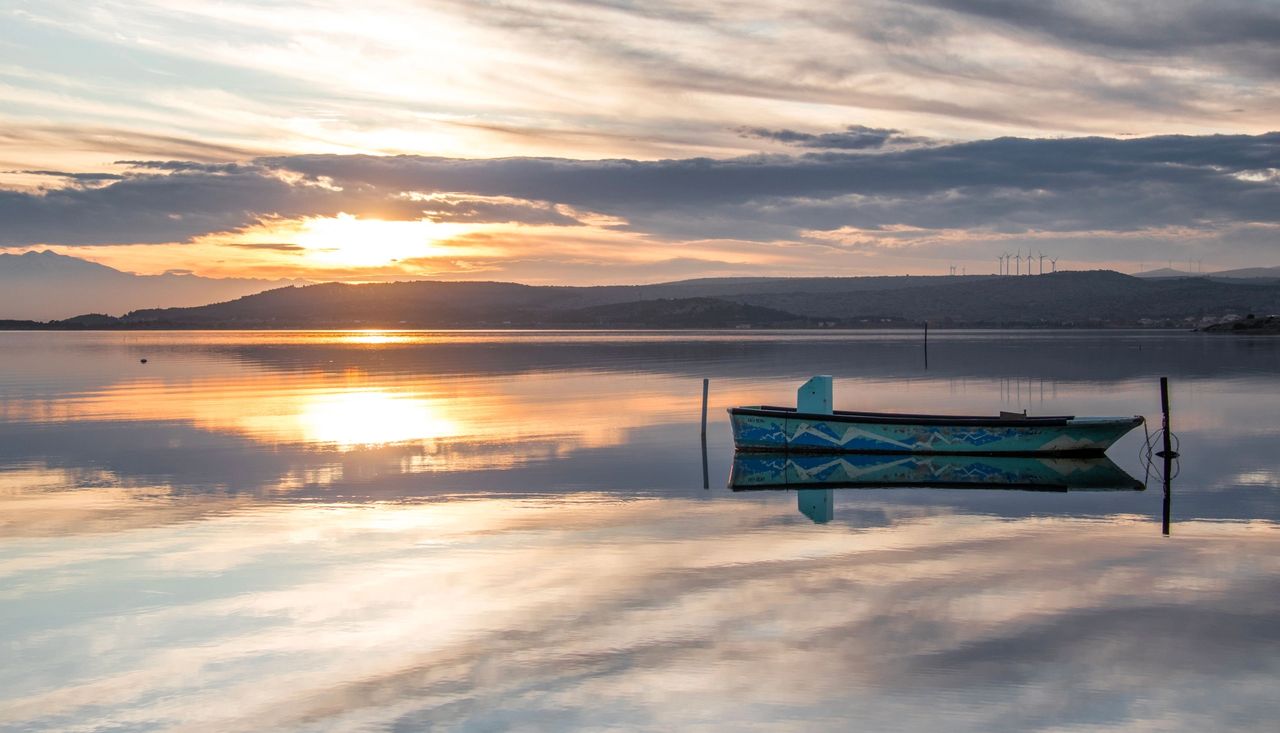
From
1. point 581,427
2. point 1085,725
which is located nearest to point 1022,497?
point 1085,725

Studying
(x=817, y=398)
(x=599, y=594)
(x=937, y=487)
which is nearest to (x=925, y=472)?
(x=937, y=487)

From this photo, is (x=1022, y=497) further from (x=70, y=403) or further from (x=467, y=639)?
(x=70, y=403)

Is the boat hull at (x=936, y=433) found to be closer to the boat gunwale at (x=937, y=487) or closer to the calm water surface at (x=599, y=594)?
the calm water surface at (x=599, y=594)

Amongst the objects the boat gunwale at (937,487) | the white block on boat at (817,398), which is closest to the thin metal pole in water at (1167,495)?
the boat gunwale at (937,487)

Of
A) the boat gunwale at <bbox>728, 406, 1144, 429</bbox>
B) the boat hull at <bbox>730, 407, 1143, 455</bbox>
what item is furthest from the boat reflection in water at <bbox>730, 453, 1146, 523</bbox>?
the boat gunwale at <bbox>728, 406, 1144, 429</bbox>

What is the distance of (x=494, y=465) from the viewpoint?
2895cm

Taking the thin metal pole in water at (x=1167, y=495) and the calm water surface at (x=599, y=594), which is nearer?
the calm water surface at (x=599, y=594)

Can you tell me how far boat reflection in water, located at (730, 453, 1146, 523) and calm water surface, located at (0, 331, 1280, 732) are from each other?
75 centimetres

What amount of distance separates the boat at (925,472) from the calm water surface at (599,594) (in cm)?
92

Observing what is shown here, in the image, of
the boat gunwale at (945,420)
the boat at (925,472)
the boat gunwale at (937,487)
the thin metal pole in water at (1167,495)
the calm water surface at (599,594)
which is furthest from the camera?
the boat gunwale at (945,420)

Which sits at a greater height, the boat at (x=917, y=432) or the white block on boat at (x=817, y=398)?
the white block on boat at (x=817, y=398)

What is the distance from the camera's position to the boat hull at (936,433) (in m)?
30.0

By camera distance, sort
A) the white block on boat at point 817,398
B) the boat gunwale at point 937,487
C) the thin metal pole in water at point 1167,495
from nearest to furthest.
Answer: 1. the thin metal pole in water at point 1167,495
2. the boat gunwale at point 937,487
3. the white block on boat at point 817,398

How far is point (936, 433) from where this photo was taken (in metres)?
30.0
